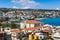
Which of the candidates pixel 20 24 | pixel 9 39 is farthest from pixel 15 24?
pixel 9 39

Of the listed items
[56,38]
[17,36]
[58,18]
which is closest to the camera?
[56,38]

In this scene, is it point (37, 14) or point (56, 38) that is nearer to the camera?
point (56, 38)

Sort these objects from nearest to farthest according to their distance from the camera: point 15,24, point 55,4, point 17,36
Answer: point 17,36
point 55,4
point 15,24

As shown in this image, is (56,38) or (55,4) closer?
(56,38)

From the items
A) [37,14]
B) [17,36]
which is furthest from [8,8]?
[17,36]

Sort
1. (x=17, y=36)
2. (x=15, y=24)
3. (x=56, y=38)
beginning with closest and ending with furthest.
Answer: (x=56, y=38), (x=17, y=36), (x=15, y=24)

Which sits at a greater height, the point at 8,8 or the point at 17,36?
the point at 8,8

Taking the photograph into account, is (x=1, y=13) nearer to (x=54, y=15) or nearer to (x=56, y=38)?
(x=54, y=15)

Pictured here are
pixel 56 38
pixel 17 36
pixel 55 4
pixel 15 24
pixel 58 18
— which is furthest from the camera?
pixel 58 18

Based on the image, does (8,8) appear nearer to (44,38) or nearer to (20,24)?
(20,24)
